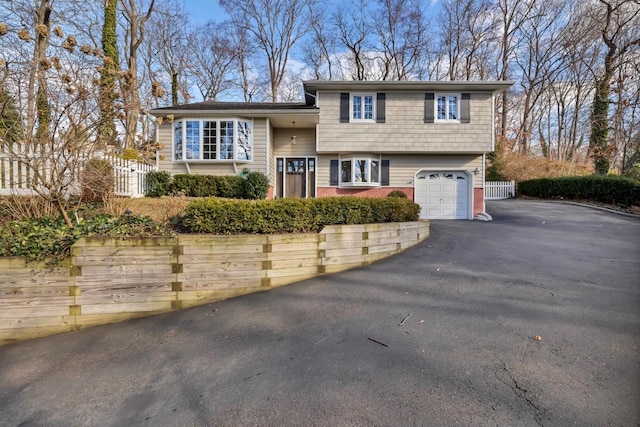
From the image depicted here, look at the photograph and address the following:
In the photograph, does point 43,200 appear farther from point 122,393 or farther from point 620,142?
point 620,142

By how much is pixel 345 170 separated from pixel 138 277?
359 inches

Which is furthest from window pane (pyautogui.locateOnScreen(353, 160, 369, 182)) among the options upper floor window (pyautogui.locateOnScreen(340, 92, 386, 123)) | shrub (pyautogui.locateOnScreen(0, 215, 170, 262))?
shrub (pyautogui.locateOnScreen(0, 215, 170, 262))

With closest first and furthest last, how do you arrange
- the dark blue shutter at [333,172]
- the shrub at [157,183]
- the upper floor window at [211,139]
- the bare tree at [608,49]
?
1. the shrub at [157,183]
2. the upper floor window at [211,139]
3. the dark blue shutter at [333,172]
4. the bare tree at [608,49]

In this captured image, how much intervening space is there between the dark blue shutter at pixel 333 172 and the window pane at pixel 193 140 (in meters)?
5.17

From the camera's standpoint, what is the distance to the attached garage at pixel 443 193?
1181cm

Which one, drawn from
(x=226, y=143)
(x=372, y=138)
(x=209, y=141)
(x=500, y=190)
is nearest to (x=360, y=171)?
(x=372, y=138)

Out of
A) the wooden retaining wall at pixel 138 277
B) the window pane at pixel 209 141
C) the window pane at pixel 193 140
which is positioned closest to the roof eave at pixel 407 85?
the window pane at pixel 209 141

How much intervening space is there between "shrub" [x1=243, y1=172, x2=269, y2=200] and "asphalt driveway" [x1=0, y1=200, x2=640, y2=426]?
6071 mm

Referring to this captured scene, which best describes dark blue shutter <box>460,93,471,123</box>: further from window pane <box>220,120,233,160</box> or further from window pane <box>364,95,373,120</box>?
window pane <box>220,120,233,160</box>

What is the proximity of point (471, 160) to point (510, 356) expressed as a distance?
10.7m

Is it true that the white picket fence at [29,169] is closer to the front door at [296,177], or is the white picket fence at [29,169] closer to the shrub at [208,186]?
the shrub at [208,186]

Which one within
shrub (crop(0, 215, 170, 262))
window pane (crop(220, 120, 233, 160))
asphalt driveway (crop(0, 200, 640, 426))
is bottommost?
asphalt driveway (crop(0, 200, 640, 426))

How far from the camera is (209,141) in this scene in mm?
11117

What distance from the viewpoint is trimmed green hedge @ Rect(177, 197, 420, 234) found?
15.2ft
